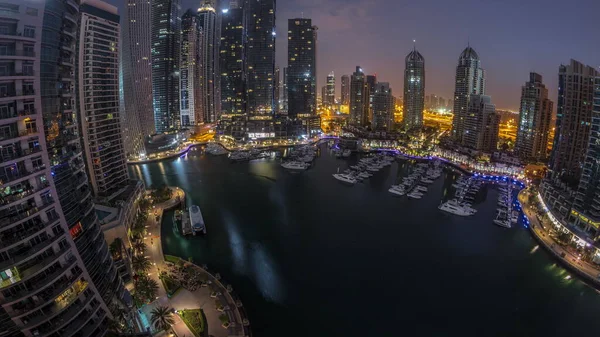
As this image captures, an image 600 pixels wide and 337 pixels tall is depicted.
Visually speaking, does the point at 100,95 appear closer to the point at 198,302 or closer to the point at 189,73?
the point at 198,302

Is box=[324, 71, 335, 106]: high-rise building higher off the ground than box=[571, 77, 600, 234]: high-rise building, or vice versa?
box=[324, 71, 335, 106]: high-rise building

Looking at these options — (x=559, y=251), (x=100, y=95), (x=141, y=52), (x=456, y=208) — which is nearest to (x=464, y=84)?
(x=456, y=208)

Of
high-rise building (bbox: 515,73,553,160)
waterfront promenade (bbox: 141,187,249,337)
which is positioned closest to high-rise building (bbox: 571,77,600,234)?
waterfront promenade (bbox: 141,187,249,337)

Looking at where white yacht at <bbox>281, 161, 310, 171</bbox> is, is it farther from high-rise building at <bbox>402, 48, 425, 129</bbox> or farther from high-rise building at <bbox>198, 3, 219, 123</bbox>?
high-rise building at <bbox>402, 48, 425, 129</bbox>

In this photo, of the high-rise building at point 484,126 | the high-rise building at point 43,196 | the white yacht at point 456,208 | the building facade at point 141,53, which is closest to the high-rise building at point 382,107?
the high-rise building at point 484,126

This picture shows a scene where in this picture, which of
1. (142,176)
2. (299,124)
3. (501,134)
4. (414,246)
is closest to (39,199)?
(414,246)

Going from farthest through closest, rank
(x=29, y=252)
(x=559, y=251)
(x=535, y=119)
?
(x=535, y=119)
(x=559, y=251)
(x=29, y=252)

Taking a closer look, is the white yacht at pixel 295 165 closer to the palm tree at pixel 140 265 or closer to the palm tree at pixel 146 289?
the palm tree at pixel 140 265
